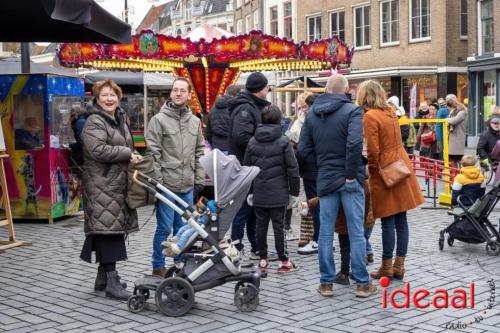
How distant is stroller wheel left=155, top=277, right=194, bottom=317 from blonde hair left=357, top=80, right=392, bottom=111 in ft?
6.97

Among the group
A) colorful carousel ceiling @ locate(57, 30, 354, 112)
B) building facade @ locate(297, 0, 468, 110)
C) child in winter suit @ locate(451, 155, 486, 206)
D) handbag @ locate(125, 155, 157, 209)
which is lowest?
child in winter suit @ locate(451, 155, 486, 206)

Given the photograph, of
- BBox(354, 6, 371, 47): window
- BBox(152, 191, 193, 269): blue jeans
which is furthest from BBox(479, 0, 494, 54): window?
BBox(152, 191, 193, 269): blue jeans

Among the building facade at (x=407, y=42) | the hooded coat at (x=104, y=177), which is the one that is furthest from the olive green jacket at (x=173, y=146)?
the building facade at (x=407, y=42)

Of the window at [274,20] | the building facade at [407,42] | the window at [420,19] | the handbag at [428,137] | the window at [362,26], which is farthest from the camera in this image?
the window at [274,20]

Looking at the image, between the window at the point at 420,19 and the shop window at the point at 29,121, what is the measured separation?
22339 mm

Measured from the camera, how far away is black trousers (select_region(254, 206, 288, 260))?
705 cm

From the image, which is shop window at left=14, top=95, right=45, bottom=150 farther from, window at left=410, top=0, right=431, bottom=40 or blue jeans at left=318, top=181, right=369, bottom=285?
window at left=410, top=0, right=431, bottom=40

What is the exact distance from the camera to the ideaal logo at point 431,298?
5.80 metres

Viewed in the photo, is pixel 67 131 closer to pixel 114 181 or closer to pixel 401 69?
pixel 114 181

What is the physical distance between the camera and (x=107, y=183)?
6000 millimetres

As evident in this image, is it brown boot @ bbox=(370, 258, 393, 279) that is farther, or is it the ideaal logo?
brown boot @ bbox=(370, 258, 393, 279)

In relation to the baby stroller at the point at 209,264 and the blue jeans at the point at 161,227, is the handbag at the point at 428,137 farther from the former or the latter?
the baby stroller at the point at 209,264

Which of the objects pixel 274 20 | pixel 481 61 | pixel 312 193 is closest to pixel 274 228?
pixel 312 193

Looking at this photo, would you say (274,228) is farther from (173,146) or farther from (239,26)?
(239,26)
